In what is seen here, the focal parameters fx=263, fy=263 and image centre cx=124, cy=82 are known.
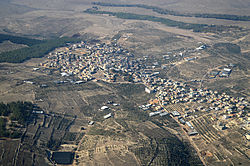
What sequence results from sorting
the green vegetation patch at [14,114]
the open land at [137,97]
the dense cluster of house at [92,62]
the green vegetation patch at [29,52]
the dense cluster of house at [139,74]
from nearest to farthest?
the green vegetation patch at [14,114] < the open land at [137,97] < the dense cluster of house at [139,74] < the dense cluster of house at [92,62] < the green vegetation patch at [29,52]

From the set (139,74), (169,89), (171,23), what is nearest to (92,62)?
(139,74)

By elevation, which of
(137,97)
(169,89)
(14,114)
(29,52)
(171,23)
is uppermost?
(171,23)

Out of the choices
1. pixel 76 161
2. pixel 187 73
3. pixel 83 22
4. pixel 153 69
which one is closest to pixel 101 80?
pixel 153 69

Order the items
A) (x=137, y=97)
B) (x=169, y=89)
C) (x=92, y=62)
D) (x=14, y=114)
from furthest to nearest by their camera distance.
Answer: (x=92, y=62) → (x=169, y=89) → (x=137, y=97) → (x=14, y=114)

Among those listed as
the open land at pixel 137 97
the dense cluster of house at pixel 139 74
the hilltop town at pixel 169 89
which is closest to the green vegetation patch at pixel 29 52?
the open land at pixel 137 97

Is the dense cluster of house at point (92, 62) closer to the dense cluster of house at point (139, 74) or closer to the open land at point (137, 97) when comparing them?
the dense cluster of house at point (139, 74)

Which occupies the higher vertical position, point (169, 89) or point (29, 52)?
point (29, 52)

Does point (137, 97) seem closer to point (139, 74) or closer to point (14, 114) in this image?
point (139, 74)

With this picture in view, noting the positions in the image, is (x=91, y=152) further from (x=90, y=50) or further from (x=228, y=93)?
(x=90, y=50)

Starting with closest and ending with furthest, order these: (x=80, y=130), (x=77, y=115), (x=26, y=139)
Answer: (x=26, y=139) < (x=80, y=130) < (x=77, y=115)
